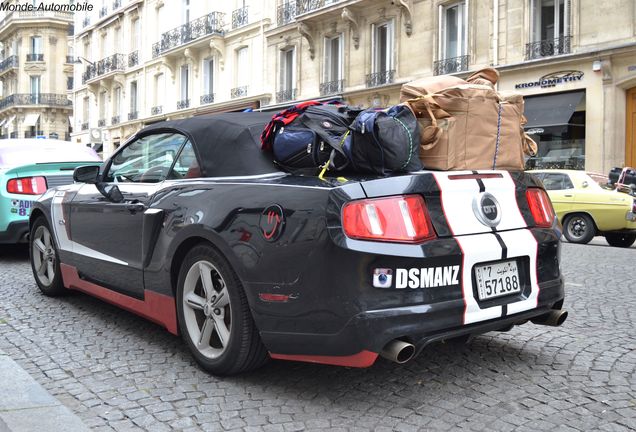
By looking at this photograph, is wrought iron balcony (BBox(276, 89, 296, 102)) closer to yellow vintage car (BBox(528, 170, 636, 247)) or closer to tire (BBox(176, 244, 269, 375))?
yellow vintage car (BBox(528, 170, 636, 247))

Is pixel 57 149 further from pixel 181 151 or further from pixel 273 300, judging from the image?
pixel 273 300

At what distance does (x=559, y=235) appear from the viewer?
147 inches

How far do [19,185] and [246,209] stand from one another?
5.37 meters

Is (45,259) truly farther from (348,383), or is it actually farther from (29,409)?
(348,383)

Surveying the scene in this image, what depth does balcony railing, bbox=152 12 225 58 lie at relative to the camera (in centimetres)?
3131

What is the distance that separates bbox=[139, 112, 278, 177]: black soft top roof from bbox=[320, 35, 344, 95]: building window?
72.3ft

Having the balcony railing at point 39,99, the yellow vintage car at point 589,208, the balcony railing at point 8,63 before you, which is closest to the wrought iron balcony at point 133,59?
the balcony railing at point 39,99

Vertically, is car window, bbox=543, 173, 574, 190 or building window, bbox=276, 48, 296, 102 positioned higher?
building window, bbox=276, 48, 296, 102

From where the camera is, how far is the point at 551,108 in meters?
18.9

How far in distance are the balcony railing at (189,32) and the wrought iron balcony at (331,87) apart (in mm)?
7896

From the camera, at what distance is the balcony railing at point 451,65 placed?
20891 mm

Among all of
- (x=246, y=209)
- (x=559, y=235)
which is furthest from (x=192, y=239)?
(x=559, y=235)

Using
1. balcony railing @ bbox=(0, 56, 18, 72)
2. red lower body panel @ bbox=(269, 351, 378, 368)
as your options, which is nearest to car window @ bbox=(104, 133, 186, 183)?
red lower body panel @ bbox=(269, 351, 378, 368)
